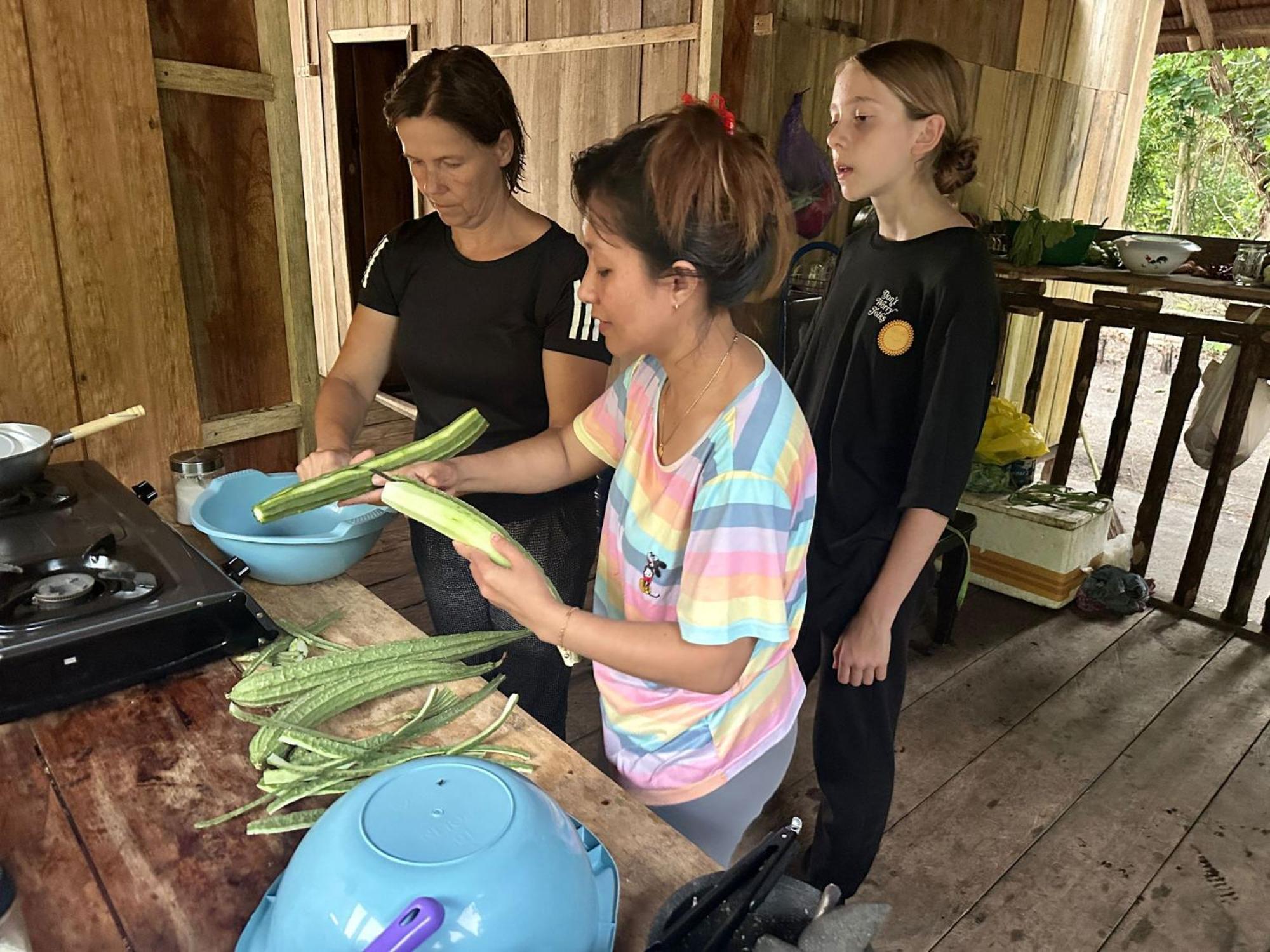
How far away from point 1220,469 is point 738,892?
13.7 feet

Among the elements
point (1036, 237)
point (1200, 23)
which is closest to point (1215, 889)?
point (1036, 237)

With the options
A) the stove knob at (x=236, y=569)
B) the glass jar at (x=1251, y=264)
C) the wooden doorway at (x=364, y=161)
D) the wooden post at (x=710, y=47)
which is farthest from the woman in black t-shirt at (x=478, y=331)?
the wooden doorway at (x=364, y=161)

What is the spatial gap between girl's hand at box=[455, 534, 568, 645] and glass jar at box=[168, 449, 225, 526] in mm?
1040

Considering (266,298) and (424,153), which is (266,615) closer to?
(424,153)

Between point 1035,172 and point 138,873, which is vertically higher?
point 1035,172

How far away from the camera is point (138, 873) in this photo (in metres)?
1.06

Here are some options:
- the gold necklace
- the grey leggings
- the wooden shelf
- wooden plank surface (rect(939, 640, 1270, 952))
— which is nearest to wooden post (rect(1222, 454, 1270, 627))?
wooden plank surface (rect(939, 640, 1270, 952))

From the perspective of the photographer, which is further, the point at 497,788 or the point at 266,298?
the point at 266,298

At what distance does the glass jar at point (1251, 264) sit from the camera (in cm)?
391

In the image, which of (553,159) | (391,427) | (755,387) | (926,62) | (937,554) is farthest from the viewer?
(391,427)

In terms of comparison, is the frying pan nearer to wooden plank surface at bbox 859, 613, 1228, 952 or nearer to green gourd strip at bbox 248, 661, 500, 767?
green gourd strip at bbox 248, 661, 500, 767

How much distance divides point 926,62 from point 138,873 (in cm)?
199

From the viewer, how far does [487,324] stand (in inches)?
79.9

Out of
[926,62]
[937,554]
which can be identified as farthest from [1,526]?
[937,554]
